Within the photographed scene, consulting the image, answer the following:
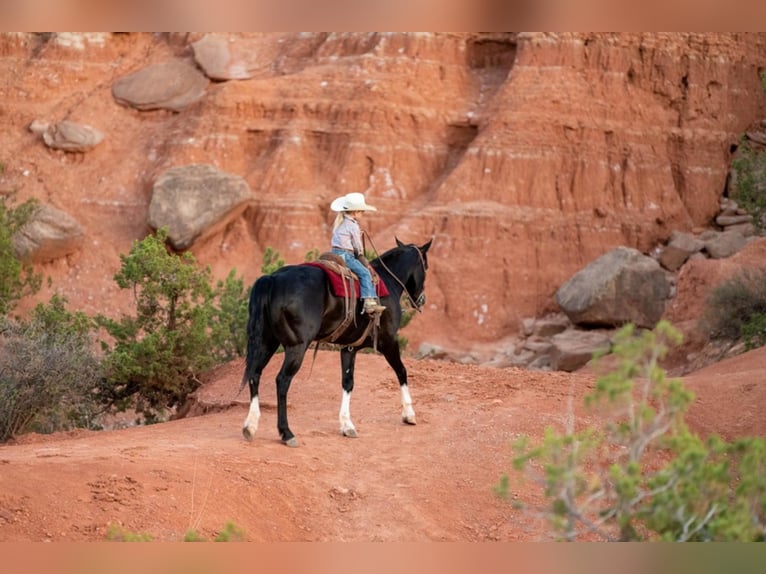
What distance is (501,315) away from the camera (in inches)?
1149

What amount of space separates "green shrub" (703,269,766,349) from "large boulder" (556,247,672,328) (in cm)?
438

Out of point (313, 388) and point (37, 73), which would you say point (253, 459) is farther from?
point (37, 73)

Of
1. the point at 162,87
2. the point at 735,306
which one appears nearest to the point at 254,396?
the point at 735,306

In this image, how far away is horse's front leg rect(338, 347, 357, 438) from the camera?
11.8 m

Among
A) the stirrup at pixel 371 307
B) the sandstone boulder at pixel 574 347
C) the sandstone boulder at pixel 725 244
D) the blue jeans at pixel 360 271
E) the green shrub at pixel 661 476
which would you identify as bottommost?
the sandstone boulder at pixel 574 347

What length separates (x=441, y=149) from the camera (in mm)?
32375

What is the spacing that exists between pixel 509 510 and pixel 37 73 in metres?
28.5

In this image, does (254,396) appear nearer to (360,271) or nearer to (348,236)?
(360,271)

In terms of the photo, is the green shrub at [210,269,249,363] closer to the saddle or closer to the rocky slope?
the saddle

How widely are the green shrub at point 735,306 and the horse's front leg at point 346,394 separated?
34.0 feet

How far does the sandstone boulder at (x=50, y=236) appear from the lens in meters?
28.3

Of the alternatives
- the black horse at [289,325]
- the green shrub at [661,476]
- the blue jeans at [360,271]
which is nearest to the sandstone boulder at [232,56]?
the blue jeans at [360,271]

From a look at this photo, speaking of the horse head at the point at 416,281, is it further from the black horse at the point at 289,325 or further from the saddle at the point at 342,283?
the saddle at the point at 342,283

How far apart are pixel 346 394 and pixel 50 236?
19.3 m
